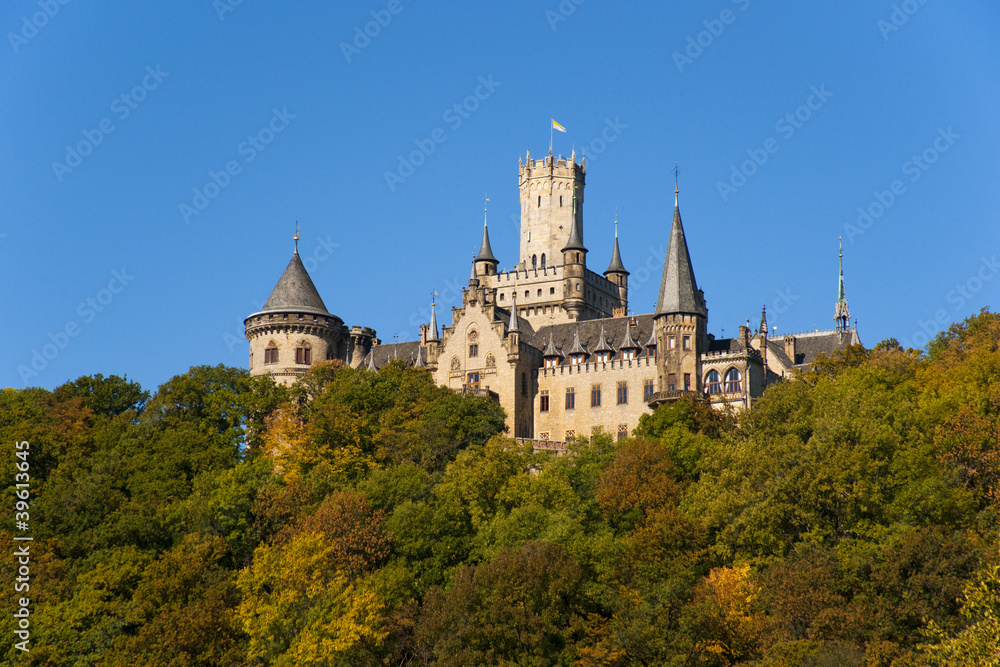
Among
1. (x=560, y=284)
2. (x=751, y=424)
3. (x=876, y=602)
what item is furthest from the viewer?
(x=560, y=284)

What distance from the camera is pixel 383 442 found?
3740 inches

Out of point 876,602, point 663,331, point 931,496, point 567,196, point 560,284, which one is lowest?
point 876,602

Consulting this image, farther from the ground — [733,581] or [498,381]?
[498,381]

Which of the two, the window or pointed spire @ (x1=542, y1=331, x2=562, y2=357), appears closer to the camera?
pointed spire @ (x1=542, y1=331, x2=562, y2=357)

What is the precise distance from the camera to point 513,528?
3231 inches

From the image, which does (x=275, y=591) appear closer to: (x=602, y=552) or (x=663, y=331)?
(x=602, y=552)

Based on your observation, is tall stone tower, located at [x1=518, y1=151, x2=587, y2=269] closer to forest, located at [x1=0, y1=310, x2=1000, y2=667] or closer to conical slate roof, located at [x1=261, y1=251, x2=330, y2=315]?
conical slate roof, located at [x1=261, y1=251, x2=330, y2=315]

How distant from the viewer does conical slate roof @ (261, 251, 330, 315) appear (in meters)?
112

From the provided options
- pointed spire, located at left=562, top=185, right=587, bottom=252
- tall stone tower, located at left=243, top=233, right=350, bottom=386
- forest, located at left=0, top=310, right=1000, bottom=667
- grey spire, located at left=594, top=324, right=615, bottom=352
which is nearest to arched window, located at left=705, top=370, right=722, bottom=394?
grey spire, located at left=594, top=324, right=615, bottom=352

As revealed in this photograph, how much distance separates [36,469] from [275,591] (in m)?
21.6

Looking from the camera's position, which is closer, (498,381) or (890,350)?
(890,350)

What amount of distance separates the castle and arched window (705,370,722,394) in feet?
0.27

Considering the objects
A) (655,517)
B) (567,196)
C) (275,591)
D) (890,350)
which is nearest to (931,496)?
(655,517)

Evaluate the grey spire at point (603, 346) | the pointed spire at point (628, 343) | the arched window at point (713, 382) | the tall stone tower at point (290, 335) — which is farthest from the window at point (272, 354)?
the arched window at point (713, 382)
